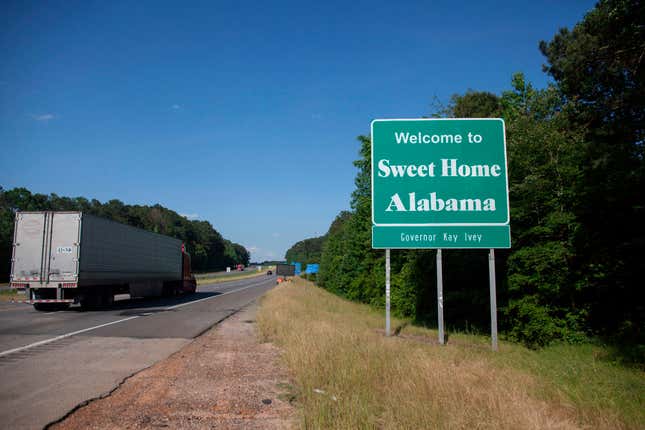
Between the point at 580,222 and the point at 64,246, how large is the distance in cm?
1900

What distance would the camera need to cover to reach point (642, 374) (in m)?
7.36

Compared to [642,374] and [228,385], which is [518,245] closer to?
[642,374]

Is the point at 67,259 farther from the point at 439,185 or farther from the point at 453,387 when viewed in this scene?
the point at 453,387

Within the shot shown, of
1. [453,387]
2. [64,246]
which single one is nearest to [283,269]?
[64,246]

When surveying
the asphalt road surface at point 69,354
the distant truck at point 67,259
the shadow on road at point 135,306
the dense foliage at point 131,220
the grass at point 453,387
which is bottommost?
the shadow on road at point 135,306

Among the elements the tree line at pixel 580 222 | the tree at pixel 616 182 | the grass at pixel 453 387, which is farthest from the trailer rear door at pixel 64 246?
the tree at pixel 616 182

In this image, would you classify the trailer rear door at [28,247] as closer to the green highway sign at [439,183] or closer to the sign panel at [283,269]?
the green highway sign at [439,183]

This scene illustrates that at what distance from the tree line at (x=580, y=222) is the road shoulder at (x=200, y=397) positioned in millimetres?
6765

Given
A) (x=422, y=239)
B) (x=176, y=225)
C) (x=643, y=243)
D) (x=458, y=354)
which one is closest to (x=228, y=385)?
(x=458, y=354)

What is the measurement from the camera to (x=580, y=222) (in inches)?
392

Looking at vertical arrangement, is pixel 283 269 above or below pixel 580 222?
below

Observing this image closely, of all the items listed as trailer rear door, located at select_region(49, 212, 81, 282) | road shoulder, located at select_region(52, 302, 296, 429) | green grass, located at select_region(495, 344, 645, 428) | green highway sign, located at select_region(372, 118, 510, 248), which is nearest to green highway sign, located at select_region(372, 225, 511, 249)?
green highway sign, located at select_region(372, 118, 510, 248)

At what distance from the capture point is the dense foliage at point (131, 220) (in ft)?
202

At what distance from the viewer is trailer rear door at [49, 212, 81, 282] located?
1792 centimetres
